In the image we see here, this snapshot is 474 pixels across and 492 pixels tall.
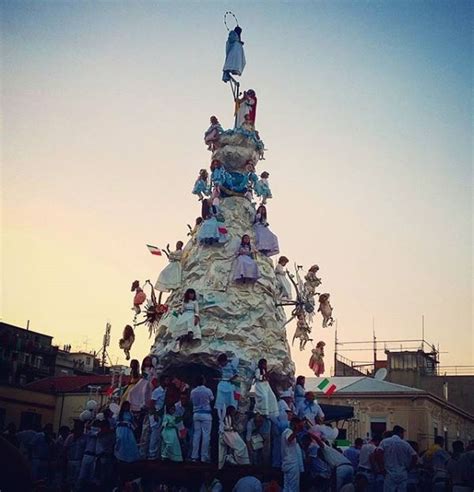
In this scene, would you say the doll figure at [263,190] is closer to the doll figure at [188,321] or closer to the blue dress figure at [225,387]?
the doll figure at [188,321]

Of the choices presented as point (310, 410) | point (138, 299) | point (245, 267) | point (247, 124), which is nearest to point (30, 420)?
point (138, 299)

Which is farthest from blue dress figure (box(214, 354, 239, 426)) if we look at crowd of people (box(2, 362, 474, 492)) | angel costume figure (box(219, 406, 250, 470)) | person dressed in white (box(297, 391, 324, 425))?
person dressed in white (box(297, 391, 324, 425))

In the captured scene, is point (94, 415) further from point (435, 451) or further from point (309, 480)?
point (435, 451)

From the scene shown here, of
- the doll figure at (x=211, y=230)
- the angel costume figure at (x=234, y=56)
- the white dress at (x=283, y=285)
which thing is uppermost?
the angel costume figure at (x=234, y=56)

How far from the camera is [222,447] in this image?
12109 millimetres

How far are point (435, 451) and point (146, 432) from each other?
5.89 metres

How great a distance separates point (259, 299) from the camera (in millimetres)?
15000

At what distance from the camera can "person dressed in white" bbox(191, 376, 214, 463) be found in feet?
39.5

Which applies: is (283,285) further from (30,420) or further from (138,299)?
(30,420)

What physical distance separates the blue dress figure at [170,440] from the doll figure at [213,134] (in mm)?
8102

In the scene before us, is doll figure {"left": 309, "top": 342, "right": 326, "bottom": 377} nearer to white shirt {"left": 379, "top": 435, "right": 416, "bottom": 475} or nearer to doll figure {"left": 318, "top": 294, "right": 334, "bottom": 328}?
doll figure {"left": 318, "top": 294, "right": 334, "bottom": 328}

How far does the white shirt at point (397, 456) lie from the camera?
34.2 ft

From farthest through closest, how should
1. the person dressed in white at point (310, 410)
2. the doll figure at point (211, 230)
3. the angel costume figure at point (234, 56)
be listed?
the angel costume figure at point (234, 56) < the doll figure at point (211, 230) < the person dressed in white at point (310, 410)

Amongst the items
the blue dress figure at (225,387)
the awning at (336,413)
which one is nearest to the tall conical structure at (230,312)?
the blue dress figure at (225,387)
